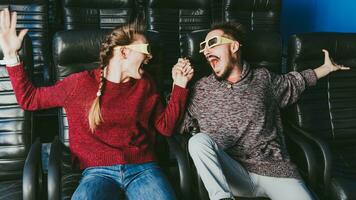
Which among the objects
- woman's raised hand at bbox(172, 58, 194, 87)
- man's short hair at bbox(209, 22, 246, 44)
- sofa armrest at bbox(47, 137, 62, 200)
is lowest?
sofa armrest at bbox(47, 137, 62, 200)

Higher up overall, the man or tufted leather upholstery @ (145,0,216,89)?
tufted leather upholstery @ (145,0,216,89)

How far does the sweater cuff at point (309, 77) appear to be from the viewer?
2252 mm

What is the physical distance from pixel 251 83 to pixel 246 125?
0.77 ft

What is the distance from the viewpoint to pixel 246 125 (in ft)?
6.63

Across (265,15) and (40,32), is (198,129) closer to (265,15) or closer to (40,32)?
(40,32)

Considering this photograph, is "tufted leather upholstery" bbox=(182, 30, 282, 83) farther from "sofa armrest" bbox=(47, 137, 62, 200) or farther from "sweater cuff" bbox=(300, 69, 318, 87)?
"sofa armrest" bbox=(47, 137, 62, 200)

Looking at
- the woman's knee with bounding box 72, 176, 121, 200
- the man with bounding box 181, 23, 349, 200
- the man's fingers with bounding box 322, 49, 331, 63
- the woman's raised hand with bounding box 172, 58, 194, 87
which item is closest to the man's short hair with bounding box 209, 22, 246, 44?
the man with bounding box 181, 23, 349, 200

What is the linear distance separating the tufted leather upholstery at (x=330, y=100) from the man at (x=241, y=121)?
0.17 meters

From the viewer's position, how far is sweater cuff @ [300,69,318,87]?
225 centimetres

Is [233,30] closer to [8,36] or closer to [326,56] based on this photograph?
[326,56]

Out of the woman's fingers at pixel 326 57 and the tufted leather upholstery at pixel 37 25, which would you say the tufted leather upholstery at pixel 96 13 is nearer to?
the tufted leather upholstery at pixel 37 25

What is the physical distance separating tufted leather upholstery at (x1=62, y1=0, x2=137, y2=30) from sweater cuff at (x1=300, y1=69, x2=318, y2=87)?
1.67 meters

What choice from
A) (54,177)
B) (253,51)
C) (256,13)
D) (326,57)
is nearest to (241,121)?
(253,51)

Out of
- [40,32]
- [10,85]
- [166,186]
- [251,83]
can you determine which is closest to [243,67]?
[251,83]
